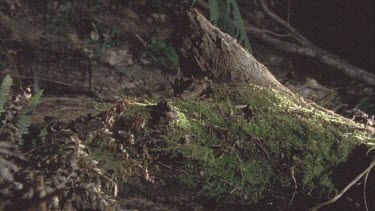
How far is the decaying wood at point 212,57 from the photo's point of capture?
282 centimetres

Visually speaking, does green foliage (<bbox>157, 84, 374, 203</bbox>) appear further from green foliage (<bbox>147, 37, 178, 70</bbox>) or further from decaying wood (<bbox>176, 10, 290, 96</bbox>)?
green foliage (<bbox>147, 37, 178, 70</bbox>)

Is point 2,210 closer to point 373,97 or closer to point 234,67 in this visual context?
point 234,67

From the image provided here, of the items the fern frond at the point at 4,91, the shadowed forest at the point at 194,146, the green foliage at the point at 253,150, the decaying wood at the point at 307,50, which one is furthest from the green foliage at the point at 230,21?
the fern frond at the point at 4,91

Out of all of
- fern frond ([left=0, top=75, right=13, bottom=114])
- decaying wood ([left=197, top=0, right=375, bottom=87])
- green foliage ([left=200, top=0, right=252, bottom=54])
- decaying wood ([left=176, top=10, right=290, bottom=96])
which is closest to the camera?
fern frond ([left=0, top=75, right=13, bottom=114])

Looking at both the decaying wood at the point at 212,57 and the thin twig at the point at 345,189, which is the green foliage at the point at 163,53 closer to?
the decaying wood at the point at 212,57

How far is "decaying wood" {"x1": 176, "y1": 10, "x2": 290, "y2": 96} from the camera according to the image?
2.82 m

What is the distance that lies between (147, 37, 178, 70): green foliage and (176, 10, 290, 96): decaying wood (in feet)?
9.63

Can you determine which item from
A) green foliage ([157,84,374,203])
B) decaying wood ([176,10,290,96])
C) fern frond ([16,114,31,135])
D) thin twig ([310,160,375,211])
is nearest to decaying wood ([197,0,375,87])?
decaying wood ([176,10,290,96])

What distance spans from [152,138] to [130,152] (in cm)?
12

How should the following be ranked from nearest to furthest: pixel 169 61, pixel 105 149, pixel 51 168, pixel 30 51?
pixel 51 168 → pixel 105 149 → pixel 30 51 → pixel 169 61

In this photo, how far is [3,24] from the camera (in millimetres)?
5273

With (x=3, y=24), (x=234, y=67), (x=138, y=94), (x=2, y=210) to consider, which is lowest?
(x=138, y=94)

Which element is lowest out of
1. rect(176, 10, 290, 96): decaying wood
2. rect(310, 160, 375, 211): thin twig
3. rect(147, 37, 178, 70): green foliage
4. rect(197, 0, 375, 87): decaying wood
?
rect(147, 37, 178, 70): green foliage

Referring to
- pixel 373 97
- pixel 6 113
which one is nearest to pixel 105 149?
pixel 6 113
